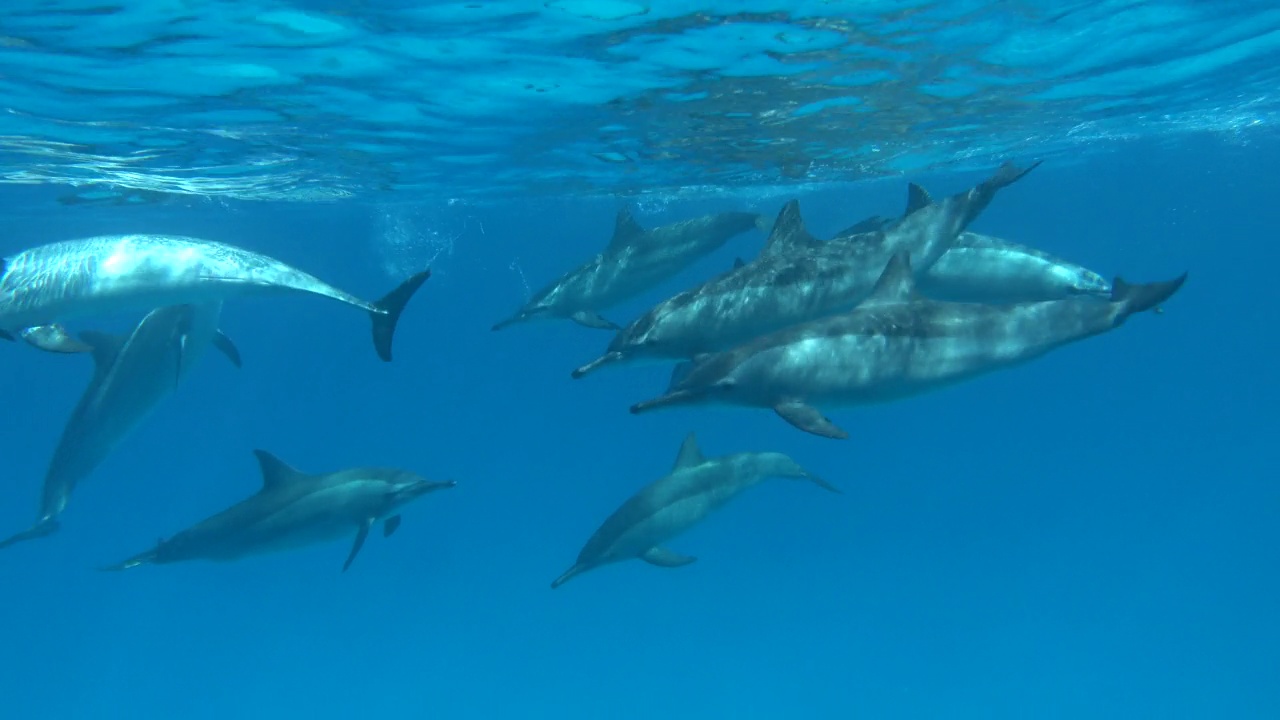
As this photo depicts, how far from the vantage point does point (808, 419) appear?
21.7 feet

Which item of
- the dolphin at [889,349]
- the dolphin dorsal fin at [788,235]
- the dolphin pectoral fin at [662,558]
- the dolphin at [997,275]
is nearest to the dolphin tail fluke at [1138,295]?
the dolphin at [889,349]

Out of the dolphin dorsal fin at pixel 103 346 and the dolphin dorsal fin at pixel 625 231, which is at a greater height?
the dolphin dorsal fin at pixel 625 231

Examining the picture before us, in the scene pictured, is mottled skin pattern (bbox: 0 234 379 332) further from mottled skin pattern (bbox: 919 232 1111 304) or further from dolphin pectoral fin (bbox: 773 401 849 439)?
mottled skin pattern (bbox: 919 232 1111 304)

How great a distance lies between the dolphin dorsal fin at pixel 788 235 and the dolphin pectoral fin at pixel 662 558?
507cm

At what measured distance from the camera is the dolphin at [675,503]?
11.4m

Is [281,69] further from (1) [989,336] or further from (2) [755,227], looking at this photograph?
(1) [989,336]

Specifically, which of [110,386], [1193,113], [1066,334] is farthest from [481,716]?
[1193,113]

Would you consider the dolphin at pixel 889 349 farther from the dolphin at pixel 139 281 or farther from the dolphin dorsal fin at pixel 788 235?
the dolphin at pixel 139 281

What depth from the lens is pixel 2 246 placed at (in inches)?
1554

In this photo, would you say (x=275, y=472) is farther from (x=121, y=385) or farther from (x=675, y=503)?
(x=675, y=503)

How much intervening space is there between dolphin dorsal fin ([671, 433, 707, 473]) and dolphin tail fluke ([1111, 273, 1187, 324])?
6255 mm

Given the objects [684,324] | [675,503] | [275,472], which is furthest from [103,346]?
[684,324]

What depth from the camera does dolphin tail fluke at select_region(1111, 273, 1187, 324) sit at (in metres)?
7.28

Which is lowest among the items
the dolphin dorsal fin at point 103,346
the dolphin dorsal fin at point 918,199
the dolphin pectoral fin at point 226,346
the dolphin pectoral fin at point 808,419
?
the dolphin pectoral fin at point 226,346
